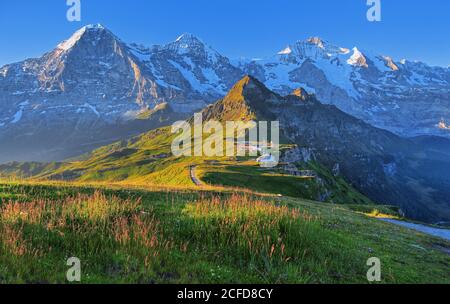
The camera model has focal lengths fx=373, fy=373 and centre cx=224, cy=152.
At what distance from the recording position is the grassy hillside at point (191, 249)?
36.6 ft

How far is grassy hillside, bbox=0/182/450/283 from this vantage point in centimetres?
1116

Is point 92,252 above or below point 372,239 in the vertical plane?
above

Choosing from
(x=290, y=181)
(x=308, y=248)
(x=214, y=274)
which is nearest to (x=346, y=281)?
(x=308, y=248)

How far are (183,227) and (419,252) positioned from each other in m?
11.9

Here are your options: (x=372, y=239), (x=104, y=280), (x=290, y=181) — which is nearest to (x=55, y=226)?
(x=104, y=280)

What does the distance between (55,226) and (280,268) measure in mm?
8394

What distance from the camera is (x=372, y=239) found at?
776 inches

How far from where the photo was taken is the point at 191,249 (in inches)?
523
